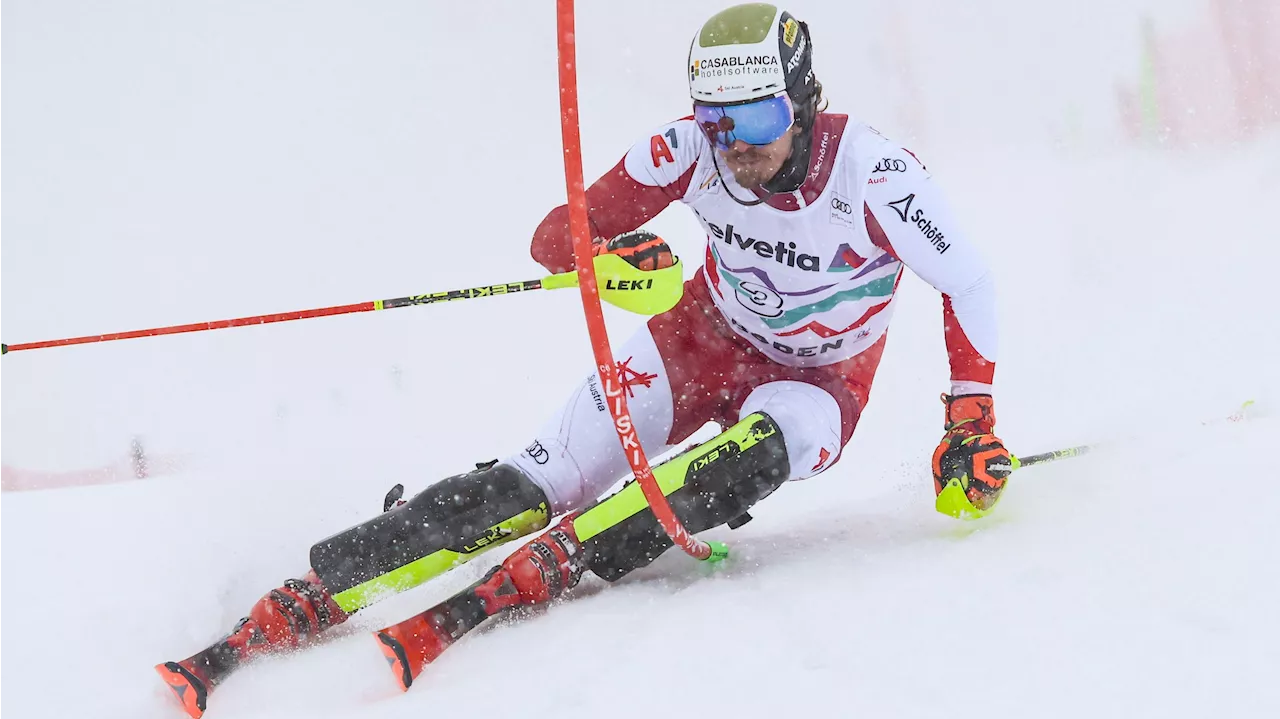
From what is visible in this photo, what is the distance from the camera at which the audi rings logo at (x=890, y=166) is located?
8.04 ft

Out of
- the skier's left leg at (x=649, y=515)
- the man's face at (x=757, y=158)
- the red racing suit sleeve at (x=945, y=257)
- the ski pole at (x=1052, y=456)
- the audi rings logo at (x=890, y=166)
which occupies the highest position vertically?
the man's face at (x=757, y=158)

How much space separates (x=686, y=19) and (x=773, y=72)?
5.64 m

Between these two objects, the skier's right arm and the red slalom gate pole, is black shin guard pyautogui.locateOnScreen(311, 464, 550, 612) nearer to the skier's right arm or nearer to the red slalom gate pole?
the red slalom gate pole

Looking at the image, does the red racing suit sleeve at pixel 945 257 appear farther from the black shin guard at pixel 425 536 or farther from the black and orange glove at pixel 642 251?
the black shin guard at pixel 425 536

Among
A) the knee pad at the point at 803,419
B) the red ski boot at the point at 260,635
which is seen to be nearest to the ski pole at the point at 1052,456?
the knee pad at the point at 803,419

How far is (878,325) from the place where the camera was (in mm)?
2830

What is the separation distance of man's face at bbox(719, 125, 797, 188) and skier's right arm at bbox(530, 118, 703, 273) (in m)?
0.21

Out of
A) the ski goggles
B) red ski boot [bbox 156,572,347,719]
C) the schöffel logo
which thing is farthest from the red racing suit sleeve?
red ski boot [bbox 156,572,347,719]

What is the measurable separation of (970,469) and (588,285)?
0.97 meters

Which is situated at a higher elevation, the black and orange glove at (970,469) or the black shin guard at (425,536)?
the black shin guard at (425,536)

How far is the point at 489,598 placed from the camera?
2.25m

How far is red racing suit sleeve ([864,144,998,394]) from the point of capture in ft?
7.99

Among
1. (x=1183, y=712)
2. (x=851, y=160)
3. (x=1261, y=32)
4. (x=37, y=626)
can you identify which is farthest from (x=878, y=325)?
(x=1261, y=32)

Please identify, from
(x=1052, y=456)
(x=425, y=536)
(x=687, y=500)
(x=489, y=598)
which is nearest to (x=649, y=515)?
(x=687, y=500)
